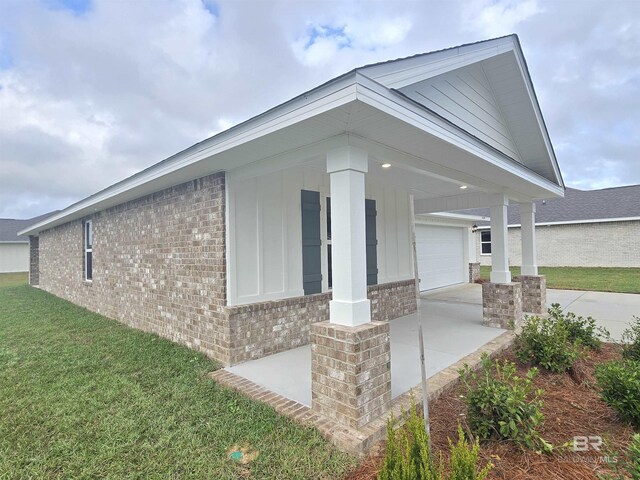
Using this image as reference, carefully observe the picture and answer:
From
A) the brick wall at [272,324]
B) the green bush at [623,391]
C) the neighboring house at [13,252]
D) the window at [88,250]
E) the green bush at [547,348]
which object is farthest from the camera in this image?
the neighboring house at [13,252]

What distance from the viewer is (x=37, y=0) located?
7055mm

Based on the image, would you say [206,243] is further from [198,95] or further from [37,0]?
[198,95]

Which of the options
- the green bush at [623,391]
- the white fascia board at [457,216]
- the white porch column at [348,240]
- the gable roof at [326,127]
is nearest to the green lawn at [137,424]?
the white porch column at [348,240]

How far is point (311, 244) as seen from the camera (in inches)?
225

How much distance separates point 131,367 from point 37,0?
7985 mm

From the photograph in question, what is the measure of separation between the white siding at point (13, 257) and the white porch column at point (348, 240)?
36.1 meters

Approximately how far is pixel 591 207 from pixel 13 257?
141 ft

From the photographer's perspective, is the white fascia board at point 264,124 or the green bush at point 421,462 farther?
the white fascia board at point 264,124

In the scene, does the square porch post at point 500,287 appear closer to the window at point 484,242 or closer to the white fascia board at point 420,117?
the white fascia board at point 420,117

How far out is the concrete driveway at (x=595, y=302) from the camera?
685 cm

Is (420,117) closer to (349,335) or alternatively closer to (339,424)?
(349,335)

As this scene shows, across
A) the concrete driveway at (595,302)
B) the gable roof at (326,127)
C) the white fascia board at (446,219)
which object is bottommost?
the concrete driveway at (595,302)

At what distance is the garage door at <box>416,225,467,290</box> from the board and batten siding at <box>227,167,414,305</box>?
666 cm

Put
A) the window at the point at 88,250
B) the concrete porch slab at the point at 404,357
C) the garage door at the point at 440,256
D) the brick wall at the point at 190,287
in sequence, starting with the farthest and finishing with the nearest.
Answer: the garage door at the point at 440,256, the window at the point at 88,250, the brick wall at the point at 190,287, the concrete porch slab at the point at 404,357
